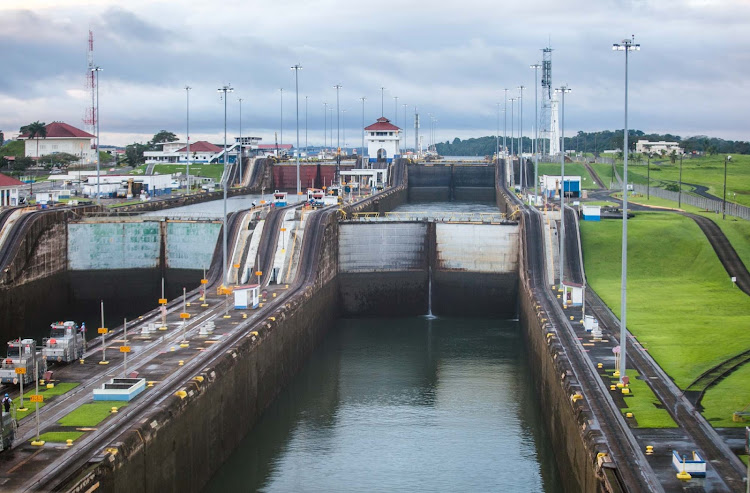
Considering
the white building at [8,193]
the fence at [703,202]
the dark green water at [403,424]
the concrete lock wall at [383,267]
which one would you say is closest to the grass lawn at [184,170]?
the white building at [8,193]

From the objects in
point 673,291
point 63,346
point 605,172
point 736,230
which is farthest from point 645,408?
point 605,172

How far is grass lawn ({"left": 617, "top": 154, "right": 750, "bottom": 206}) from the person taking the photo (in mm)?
119231

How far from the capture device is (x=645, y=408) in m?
33.3

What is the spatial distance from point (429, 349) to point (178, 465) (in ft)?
104

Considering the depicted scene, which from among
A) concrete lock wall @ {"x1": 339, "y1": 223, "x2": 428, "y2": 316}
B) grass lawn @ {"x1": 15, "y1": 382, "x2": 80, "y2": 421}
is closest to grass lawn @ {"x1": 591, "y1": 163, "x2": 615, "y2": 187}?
concrete lock wall @ {"x1": 339, "y1": 223, "x2": 428, "y2": 316}

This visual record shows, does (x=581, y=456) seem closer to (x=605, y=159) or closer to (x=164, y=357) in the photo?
(x=164, y=357)

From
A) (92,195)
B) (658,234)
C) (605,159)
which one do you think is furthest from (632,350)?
(605,159)

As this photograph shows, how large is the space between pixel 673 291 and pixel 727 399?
2589 cm

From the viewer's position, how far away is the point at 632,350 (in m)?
43.0

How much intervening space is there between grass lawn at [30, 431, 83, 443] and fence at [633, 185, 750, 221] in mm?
66703

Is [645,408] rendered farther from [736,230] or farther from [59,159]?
[59,159]

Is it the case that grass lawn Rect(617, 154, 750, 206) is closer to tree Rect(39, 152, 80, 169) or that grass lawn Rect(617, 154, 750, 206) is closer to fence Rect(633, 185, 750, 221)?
fence Rect(633, 185, 750, 221)

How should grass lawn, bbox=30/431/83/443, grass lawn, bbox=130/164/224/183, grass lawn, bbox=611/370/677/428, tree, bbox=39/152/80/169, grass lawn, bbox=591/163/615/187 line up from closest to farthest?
grass lawn, bbox=30/431/83/443 → grass lawn, bbox=611/370/677/428 → grass lawn, bbox=591/163/615/187 → grass lawn, bbox=130/164/224/183 → tree, bbox=39/152/80/169

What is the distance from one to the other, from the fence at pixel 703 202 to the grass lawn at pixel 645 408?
50.2 meters
